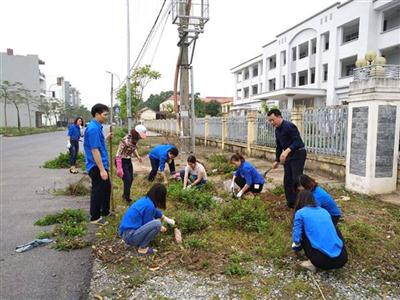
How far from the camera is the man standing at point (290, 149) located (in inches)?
185

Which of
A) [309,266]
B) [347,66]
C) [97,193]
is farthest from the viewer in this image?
[347,66]

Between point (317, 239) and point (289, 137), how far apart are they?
202cm

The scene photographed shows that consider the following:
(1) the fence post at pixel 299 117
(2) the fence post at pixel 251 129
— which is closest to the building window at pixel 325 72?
(2) the fence post at pixel 251 129

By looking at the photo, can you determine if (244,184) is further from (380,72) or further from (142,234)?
(380,72)

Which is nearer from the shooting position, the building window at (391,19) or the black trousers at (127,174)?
the black trousers at (127,174)

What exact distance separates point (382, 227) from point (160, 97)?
4014 inches

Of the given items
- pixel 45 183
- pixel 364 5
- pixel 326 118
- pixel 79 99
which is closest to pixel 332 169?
pixel 326 118

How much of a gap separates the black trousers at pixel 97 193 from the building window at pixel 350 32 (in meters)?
25.0

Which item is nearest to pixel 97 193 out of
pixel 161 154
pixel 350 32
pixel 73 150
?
pixel 161 154

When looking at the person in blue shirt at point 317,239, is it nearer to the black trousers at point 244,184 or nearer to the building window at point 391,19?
the black trousers at point 244,184

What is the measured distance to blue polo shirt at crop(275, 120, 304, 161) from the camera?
468 cm

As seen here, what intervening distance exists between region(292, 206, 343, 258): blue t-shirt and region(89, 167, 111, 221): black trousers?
9.16 ft

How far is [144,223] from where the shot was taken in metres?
3.67

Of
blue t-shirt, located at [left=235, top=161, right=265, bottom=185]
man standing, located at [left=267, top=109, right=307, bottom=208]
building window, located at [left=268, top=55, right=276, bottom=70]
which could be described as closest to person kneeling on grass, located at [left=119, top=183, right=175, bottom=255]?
man standing, located at [left=267, top=109, right=307, bottom=208]
